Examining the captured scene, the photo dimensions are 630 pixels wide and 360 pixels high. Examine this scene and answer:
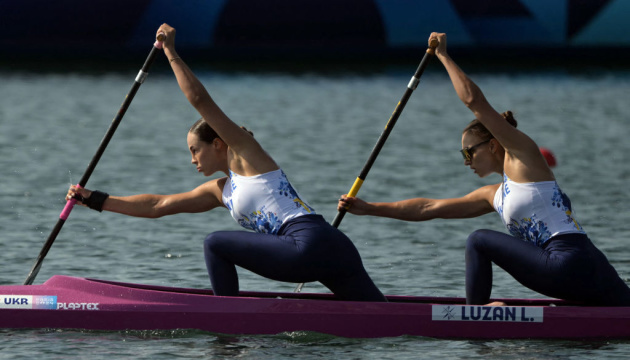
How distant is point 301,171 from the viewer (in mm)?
19078

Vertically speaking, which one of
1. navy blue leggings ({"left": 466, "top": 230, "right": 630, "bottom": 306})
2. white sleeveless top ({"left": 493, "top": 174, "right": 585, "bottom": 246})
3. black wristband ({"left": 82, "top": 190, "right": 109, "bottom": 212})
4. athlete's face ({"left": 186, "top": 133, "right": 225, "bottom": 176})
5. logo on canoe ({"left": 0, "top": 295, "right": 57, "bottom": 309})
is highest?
athlete's face ({"left": 186, "top": 133, "right": 225, "bottom": 176})

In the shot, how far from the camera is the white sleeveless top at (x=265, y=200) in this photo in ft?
26.3

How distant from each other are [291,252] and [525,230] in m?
1.53

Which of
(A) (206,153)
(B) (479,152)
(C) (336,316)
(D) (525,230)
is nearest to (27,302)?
(A) (206,153)

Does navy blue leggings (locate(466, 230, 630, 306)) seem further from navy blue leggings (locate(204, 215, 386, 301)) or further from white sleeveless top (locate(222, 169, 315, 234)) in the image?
white sleeveless top (locate(222, 169, 315, 234))

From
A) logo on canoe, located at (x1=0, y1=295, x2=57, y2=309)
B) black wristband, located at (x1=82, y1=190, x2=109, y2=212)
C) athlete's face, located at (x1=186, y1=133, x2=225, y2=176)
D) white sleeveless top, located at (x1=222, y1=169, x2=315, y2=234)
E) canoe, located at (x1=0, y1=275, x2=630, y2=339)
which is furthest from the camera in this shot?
black wristband, located at (x1=82, y1=190, x2=109, y2=212)

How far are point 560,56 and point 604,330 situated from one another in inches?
1274

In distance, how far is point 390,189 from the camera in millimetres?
17125

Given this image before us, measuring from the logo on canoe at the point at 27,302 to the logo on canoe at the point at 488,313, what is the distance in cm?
254

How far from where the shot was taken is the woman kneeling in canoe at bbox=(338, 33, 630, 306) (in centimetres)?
791

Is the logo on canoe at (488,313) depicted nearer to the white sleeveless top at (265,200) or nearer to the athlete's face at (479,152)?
the athlete's face at (479,152)

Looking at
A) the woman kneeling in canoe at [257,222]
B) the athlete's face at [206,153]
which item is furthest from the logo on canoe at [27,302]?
the athlete's face at [206,153]

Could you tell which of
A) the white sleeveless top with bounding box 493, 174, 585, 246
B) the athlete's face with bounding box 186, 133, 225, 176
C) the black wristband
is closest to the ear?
the white sleeveless top with bounding box 493, 174, 585, 246

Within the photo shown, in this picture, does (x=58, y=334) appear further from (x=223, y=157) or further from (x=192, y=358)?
(x=223, y=157)
